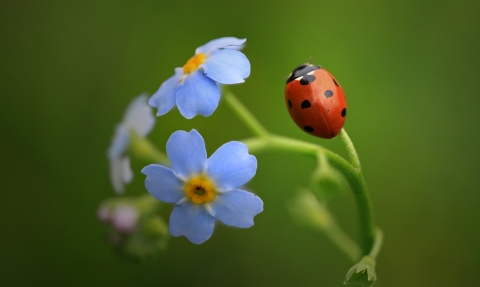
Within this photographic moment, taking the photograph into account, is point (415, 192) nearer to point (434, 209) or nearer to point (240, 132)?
point (434, 209)

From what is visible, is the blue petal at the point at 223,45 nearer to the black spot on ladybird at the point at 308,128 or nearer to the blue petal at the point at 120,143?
the black spot on ladybird at the point at 308,128

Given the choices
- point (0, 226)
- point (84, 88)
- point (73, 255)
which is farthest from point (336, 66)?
point (0, 226)

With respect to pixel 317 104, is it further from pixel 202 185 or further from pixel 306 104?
pixel 202 185

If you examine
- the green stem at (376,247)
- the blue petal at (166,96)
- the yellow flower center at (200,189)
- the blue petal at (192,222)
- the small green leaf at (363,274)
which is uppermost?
the blue petal at (166,96)

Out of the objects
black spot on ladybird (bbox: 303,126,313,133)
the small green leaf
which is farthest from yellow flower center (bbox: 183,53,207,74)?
the small green leaf

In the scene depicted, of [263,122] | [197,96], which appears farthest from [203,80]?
[263,122]

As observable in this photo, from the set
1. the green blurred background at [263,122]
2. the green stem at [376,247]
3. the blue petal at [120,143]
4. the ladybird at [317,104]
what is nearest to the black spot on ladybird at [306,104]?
the ladybird at [317,104]
